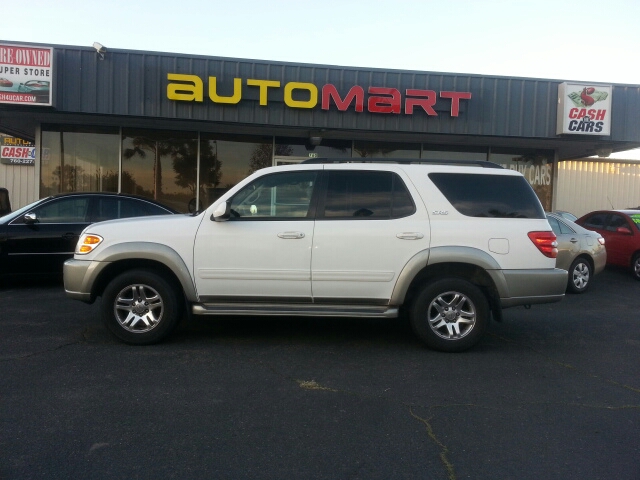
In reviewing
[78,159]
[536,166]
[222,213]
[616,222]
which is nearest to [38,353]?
[222,213]

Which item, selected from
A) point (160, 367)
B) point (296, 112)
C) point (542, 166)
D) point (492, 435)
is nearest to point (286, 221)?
point (160, 367)

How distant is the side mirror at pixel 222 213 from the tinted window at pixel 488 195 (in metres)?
2.11

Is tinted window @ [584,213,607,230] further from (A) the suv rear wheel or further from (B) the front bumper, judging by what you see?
(B) the front bumper

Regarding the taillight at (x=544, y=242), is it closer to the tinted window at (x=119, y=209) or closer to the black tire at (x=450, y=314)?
the black tire at (x=450, y=314)

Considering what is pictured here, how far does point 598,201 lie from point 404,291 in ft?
76.8

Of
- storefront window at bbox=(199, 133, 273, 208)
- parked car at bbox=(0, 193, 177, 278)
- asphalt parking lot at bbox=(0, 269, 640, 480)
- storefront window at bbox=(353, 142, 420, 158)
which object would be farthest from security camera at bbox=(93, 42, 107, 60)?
asphalt parking lot at bbox=(0, 269, 640, 480)

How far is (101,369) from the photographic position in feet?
17.6

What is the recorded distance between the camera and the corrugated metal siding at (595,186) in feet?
85.5

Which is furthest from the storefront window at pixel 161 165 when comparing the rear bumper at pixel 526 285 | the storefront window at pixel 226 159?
the rear bumper at pixel 526 285

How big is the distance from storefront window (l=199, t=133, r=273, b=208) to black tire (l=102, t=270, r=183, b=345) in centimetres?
886

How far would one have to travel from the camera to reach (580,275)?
34.5 feet

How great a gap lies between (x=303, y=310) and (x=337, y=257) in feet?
2.08

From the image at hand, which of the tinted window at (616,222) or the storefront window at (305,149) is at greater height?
the storefront window at (305,149)

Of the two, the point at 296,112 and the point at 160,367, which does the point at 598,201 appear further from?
the point at 160,367
